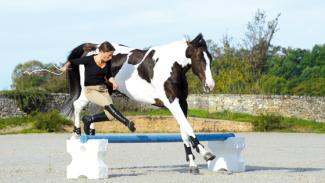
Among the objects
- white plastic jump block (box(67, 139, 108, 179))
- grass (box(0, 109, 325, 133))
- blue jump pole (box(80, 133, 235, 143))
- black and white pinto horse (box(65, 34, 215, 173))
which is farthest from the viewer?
grass (box(0, 109, 325, 133))

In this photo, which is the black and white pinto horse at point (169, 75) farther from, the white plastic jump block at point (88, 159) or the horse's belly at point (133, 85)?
the white plastic jump block at point (88, 159)

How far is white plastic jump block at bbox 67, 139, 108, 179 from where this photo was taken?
10.3m

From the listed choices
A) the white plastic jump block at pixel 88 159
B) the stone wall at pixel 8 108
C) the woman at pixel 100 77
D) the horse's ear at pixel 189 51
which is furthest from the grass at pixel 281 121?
the white plastic jump block at pixel 88 159

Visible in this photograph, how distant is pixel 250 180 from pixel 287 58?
100m

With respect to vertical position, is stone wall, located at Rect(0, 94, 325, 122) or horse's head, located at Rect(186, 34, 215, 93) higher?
horse's head, located at Rect(186, 34, 215, 93)

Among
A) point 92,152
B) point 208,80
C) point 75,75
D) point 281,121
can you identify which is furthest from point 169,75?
point 281,121

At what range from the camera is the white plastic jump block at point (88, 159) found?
1033 centimetres

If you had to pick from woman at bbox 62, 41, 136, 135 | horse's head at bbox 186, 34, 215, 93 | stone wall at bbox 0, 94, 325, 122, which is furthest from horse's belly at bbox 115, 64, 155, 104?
stone wall at bbox 0, 94, 325, 122

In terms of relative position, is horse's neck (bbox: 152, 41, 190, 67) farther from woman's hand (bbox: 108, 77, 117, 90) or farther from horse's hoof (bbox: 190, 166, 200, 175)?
horse's hoof (bbox: 190, 166, 200, 175)

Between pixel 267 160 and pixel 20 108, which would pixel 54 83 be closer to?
pixel 20 108

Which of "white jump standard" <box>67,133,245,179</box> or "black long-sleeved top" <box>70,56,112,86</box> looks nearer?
"white jump standard" <box>67,133,245,179</box>

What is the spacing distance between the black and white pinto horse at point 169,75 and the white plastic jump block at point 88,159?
3.98ft

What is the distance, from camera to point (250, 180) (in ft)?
33.1

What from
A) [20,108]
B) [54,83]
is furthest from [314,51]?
[20,108]
